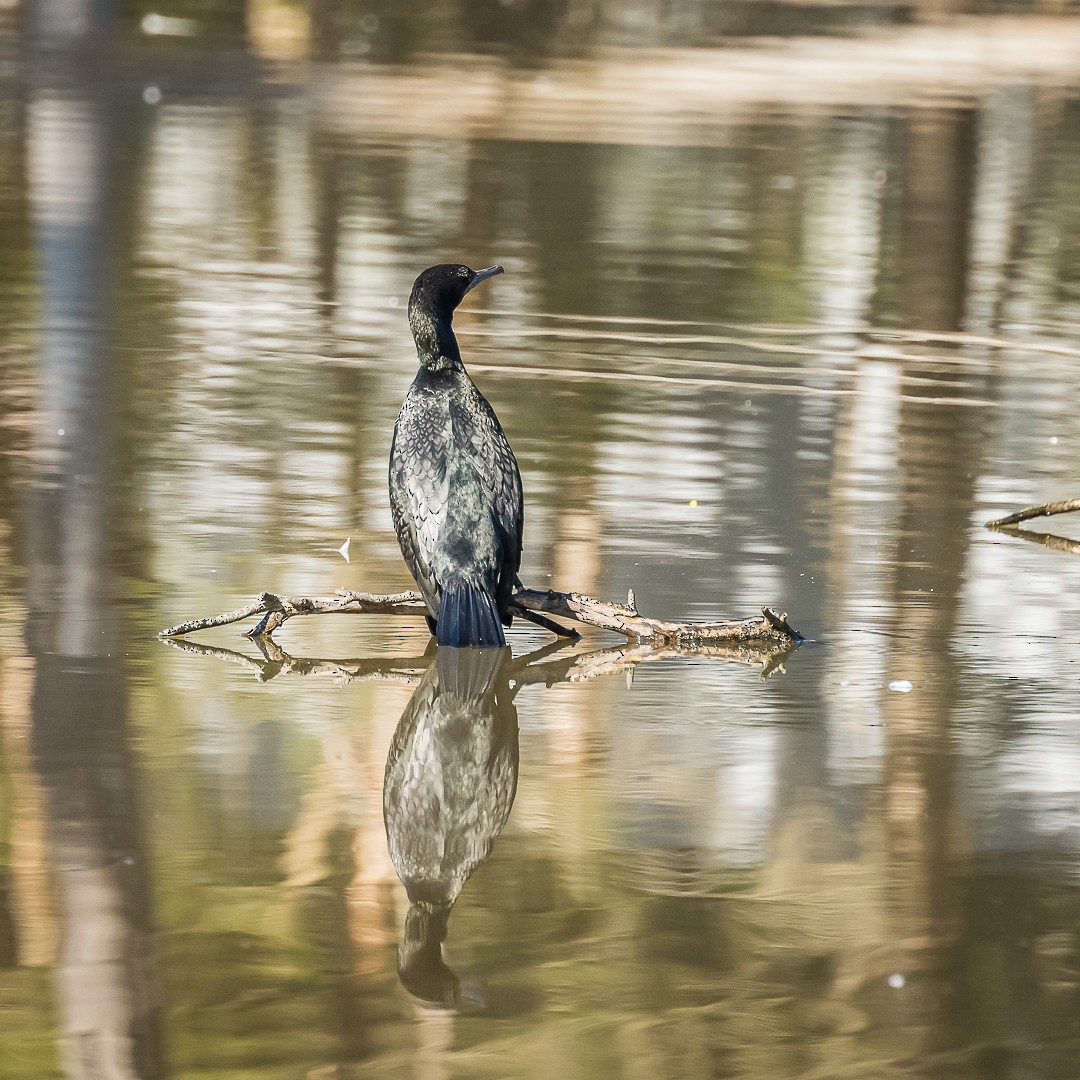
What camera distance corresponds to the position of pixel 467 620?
6648 millimetres

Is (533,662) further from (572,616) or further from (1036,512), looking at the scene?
(1036,512)

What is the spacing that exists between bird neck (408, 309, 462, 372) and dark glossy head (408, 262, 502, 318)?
0.02 m

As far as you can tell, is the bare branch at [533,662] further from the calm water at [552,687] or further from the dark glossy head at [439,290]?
the dark glossy head at [439,290]

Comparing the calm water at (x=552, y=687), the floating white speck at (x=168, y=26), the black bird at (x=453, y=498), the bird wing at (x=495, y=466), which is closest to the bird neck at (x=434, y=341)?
the black bird at (x=453, y=498)

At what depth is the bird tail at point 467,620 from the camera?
6629mm

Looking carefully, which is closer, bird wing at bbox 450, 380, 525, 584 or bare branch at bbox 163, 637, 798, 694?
bare branch at bbox 163, 637, 798, 694

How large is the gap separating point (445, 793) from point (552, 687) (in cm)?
103

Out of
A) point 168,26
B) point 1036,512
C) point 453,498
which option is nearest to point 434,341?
point 453,498

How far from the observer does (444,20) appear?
32844 mm

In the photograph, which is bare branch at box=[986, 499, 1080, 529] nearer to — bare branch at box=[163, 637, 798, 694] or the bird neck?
bare branch at box=[163, 637, 798, 694]

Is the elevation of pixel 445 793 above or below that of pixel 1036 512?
below

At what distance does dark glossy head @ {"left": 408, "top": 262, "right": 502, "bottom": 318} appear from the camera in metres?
7.37

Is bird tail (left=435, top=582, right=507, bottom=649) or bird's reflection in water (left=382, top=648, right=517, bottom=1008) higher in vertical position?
bird tail (left=435, top=582, right=507, bottom=649)

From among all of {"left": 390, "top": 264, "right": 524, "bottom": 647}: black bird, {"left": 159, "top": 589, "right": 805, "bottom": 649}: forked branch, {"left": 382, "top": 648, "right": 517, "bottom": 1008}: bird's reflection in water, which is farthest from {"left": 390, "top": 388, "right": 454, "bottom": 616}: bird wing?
{"left": 382, "top": 648, "right": 517, "bottom": 1008}: bird's reflection in water
